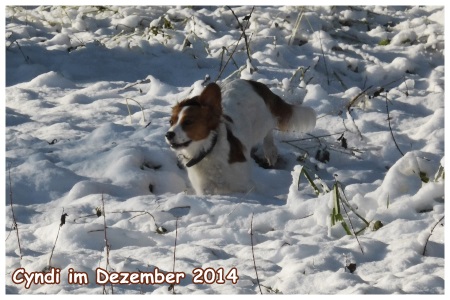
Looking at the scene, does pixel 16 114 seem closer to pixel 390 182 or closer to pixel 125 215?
pixel 125 215

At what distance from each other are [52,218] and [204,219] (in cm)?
97

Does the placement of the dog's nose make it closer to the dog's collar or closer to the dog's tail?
the dog's collar

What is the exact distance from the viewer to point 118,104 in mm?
7383

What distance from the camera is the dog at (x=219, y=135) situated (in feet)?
19.4

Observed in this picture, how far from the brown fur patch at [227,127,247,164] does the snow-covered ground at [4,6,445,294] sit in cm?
24

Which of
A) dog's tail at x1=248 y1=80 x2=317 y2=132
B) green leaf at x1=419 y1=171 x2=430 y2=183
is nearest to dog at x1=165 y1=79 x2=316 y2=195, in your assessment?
dog's tail at x1=248 y1=80 x2=317 y2=132

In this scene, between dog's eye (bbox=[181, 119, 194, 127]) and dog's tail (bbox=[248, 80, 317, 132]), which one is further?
dog's tail (bbox=[248, 80, 317, 132])

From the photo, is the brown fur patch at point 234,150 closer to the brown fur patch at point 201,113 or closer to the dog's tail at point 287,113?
the brown fur patch at point 201,113

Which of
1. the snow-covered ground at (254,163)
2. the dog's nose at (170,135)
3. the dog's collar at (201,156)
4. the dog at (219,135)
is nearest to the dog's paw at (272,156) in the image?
the dog at (219,135)

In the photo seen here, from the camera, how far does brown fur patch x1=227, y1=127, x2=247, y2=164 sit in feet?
20.2

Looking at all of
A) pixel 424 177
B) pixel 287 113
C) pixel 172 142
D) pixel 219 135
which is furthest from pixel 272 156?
pixel 424 177

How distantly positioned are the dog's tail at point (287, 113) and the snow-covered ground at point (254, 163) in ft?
0.51

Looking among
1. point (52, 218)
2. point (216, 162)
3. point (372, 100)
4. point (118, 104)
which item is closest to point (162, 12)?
point (118, 104)

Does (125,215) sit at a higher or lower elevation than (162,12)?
higher
